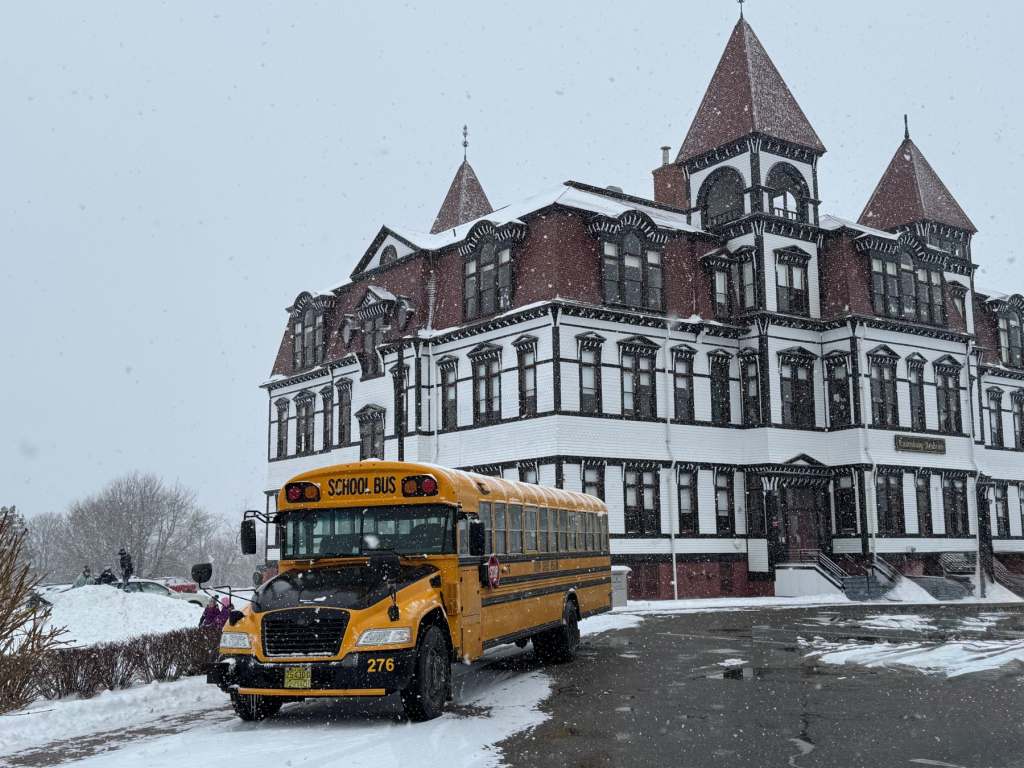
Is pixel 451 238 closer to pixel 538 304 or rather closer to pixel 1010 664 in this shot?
pixel 538 304

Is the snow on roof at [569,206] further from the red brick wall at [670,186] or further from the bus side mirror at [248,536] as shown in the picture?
the bus side mirror at [248,536]

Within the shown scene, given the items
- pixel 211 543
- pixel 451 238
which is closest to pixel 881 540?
pixel 451 238

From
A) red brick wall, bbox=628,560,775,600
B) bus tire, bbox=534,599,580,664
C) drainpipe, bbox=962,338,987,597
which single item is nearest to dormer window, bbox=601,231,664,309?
red brick wall, bbox=628,560,775,600

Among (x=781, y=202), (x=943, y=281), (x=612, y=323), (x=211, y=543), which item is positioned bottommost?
(x=211, y=543)

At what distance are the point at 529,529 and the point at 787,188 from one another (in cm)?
2713

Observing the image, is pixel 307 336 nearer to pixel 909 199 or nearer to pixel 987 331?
pixel 909 199

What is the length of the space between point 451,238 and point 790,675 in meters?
27.1

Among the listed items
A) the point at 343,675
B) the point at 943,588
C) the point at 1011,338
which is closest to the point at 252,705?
the point at 343,675

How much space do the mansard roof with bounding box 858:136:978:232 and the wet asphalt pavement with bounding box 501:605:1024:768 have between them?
30468 mm

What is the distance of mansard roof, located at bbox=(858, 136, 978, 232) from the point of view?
145 ft

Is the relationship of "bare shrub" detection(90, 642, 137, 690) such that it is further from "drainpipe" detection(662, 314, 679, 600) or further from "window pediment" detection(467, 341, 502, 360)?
"drainpipe" detection(662, 314, 679, 600)

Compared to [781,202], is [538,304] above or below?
below

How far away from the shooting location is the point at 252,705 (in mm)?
11555

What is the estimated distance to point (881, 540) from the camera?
36688 mm
